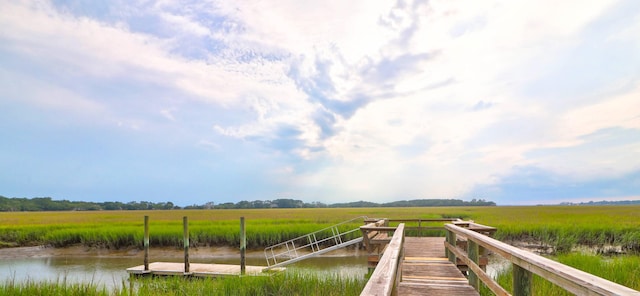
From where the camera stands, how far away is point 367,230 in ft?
31.1

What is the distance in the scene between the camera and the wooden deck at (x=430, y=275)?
5461 millimetres

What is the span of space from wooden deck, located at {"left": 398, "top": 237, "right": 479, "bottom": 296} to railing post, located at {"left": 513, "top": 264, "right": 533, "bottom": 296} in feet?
6.44

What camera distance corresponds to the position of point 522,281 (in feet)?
11.1

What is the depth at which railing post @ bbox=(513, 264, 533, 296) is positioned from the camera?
11.0ft

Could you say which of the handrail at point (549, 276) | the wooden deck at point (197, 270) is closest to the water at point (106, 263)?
the wooden deck at point (197, 270)

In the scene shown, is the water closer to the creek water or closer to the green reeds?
the creek water

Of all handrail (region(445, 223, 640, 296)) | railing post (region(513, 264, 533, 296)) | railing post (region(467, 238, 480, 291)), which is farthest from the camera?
railing post (region(467, 238, 480, 291))

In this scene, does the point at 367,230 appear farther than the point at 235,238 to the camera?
No

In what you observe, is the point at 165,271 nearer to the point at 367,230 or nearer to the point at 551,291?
the point at 367,230

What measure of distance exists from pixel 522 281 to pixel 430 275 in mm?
3389

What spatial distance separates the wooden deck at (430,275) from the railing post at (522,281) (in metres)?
1.96

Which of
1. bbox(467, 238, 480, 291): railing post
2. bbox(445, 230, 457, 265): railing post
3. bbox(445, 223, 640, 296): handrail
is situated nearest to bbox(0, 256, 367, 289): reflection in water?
bbox(445, 230, 457, 265): railing post

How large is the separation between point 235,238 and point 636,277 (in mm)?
17752

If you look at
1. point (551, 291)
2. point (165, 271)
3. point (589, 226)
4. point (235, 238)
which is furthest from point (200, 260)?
point (589, 226)
